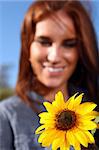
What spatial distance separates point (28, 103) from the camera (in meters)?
0.85

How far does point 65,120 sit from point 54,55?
0.33 meters

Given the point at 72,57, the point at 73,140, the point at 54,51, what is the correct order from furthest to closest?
the point at 72,57
the point at 54,51
the point at 73,140

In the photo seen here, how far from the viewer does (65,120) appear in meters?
0.38

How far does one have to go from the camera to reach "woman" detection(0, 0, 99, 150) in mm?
750

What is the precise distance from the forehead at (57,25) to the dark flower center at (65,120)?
41 cm

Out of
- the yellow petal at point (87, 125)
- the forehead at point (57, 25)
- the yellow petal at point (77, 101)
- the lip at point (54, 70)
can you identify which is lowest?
the lip at point (54, 70)

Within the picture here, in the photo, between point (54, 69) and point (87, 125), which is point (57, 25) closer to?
point (54, 69)

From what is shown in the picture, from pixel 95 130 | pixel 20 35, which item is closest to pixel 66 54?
pixel 20 35

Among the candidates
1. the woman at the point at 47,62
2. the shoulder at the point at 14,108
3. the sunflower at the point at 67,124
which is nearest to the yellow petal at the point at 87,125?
the sunflower at the point at 67,124

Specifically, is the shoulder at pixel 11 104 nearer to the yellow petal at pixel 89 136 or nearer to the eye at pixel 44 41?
the eye at pixel 44 41

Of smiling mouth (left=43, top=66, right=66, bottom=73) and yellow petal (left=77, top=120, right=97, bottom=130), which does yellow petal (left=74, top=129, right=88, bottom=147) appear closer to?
yellow petal (left=77, top=120, right=97, bottom=130)

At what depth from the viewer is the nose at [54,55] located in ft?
2.29

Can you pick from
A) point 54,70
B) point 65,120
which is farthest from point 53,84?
point 65,120

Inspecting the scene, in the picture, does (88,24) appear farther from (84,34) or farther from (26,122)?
(26,122)
